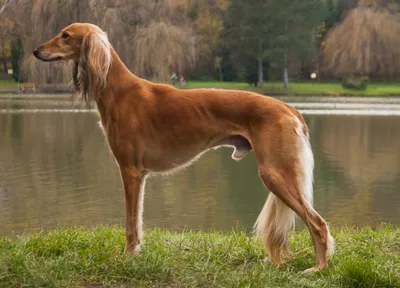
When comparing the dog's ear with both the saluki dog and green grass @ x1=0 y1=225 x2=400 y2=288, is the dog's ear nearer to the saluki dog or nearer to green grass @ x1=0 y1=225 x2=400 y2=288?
the saluki dog

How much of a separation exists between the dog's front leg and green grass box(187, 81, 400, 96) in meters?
43.7

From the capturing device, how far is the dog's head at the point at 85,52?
485 centimetres

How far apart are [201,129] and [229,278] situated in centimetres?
110

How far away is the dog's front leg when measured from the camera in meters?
4.84

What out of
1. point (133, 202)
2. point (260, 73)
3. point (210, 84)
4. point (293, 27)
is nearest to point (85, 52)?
point (133, 202)

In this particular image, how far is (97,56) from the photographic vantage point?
485cm

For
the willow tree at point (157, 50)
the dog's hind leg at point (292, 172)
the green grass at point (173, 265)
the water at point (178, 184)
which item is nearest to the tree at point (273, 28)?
the willow tree at point (157, 50)

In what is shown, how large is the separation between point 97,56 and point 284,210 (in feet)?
5.65

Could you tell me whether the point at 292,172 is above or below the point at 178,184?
above

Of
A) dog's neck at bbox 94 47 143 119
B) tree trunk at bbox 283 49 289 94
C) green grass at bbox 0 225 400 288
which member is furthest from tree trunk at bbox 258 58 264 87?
dog's neck at bbox 94 47 143 119

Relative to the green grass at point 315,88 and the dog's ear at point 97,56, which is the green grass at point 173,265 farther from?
the green grass at point 315,88

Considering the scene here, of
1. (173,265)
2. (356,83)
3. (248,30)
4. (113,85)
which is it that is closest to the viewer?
(173,265)

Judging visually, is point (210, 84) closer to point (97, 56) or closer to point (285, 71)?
point (285, 71)

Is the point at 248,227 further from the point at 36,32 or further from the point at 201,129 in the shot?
the point at 36,32
